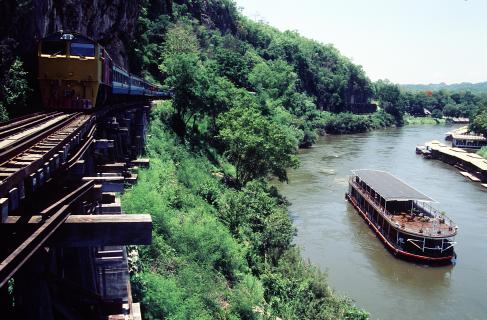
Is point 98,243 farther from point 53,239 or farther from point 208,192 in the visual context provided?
point 208,192

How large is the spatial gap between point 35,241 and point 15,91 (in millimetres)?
17247

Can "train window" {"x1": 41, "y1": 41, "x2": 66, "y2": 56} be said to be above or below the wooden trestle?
above

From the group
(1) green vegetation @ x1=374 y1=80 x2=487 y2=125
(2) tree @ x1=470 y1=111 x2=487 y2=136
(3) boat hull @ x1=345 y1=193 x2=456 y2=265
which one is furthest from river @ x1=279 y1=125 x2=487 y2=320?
(1) green vegetation @ x1=374 y1=80 x2=487 y2=125

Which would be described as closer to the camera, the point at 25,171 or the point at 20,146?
the point at 25,171

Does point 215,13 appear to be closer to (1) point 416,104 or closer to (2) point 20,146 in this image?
(1) point 416,104

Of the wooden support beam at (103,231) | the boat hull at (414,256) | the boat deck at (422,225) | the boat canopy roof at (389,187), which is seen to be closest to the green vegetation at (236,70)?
the boat canopy roof at (389,187)

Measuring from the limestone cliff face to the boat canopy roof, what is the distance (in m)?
24.4

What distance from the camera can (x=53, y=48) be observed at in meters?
19.6

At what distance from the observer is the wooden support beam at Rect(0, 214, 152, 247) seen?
5.11 m

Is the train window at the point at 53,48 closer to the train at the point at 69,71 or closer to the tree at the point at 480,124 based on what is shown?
the train at the point at 69,71

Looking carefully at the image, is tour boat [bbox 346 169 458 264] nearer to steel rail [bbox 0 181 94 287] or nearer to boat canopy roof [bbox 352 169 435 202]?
boat canopy roof [bbox 352 169 435 202]

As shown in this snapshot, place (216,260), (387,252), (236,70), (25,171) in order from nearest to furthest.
Result: (25,171) → (216,260) → (387,252) → (236,70)

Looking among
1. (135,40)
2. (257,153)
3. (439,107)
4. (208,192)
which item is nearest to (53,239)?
(208,192)

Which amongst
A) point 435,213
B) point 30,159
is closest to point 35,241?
point 30,159
